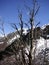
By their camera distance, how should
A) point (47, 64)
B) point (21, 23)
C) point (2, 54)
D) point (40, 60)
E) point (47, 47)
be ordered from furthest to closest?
point (2, 54), point (47, 47), point (40, 60), point (47, 64), point (21, 23)

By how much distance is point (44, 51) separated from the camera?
28391 millimetres

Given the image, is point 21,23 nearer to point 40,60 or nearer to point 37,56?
point 40,60

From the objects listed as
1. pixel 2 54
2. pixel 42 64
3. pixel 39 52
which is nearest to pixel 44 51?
pixel 39 52

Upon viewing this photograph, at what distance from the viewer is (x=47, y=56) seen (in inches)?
1002

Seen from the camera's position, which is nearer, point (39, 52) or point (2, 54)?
point (39, 52)

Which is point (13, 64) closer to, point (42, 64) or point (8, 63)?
point (8, 63)

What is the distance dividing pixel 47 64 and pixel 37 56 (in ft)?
14.6

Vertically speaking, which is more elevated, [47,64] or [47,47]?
[47,47]

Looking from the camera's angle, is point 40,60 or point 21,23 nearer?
point 21,23

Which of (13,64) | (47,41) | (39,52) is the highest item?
(47,41)

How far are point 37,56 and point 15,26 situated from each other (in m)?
13.2

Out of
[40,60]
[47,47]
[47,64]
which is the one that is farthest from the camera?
[47,47]

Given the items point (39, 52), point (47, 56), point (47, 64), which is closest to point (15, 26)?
point (47, 64)

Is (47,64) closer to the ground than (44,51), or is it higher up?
closer to the ground
